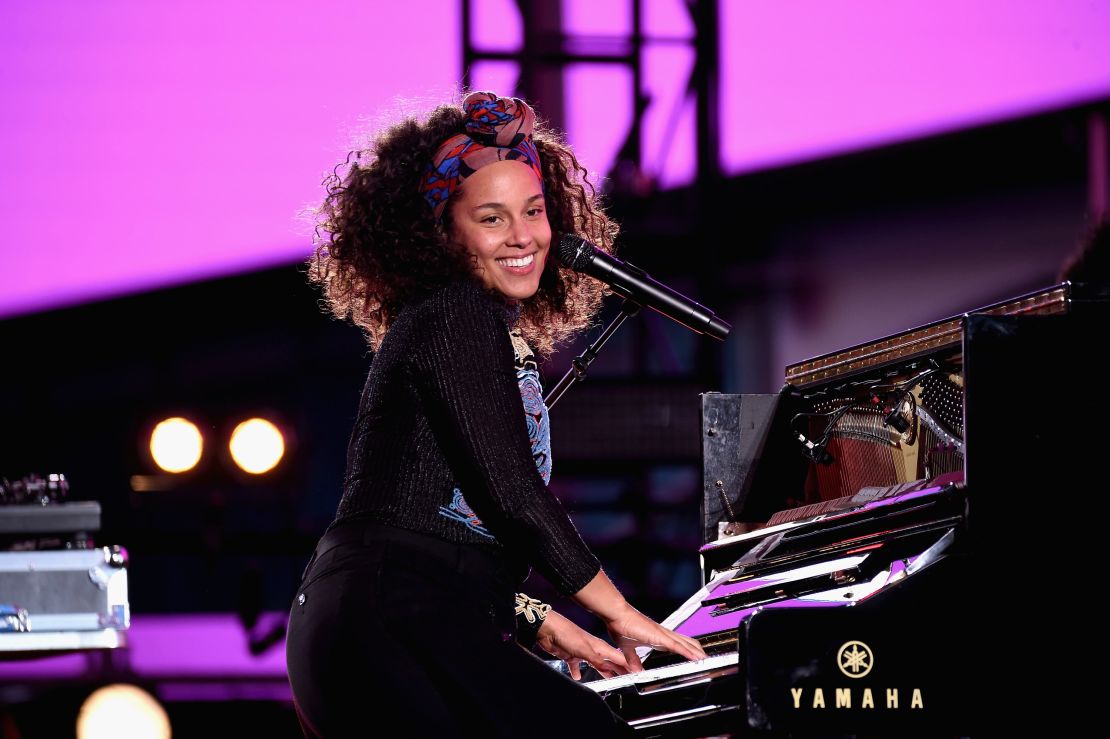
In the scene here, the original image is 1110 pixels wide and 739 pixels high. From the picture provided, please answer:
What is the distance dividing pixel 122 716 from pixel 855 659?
362 cm

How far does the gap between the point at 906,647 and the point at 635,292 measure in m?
0.77

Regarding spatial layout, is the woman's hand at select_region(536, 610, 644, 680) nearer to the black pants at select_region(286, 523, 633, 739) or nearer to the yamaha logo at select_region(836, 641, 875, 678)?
the black pants at select_region(286, 523, 633, 739)

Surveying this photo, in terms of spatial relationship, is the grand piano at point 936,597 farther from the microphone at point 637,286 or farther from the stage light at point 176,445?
the stage light at point 176,445

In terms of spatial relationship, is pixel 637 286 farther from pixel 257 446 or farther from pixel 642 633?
pixel 257 446

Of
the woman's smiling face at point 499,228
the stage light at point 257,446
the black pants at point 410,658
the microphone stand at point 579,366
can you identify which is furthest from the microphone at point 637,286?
the stage light at point 257,446

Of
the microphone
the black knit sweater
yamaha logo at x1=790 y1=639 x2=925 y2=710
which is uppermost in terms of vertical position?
the microphone

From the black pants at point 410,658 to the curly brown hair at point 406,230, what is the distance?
462mm

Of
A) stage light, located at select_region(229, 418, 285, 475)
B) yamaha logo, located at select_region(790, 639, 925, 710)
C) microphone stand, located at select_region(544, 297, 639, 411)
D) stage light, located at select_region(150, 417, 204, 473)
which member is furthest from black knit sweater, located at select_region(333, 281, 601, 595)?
stage light, located at select_region(150, 417, 204, 473)

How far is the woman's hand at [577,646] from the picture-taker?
2.08 m

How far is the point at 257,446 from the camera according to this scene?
456cm

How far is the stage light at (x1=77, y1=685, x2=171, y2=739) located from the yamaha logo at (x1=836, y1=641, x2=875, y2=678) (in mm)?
3171

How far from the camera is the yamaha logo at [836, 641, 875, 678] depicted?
1905 millimetres

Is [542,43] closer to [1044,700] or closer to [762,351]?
[762,351]

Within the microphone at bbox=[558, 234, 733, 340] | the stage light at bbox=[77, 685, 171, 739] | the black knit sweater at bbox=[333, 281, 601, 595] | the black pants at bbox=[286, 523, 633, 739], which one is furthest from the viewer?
the stage light at bbox=[77, 685, 171, 739]
